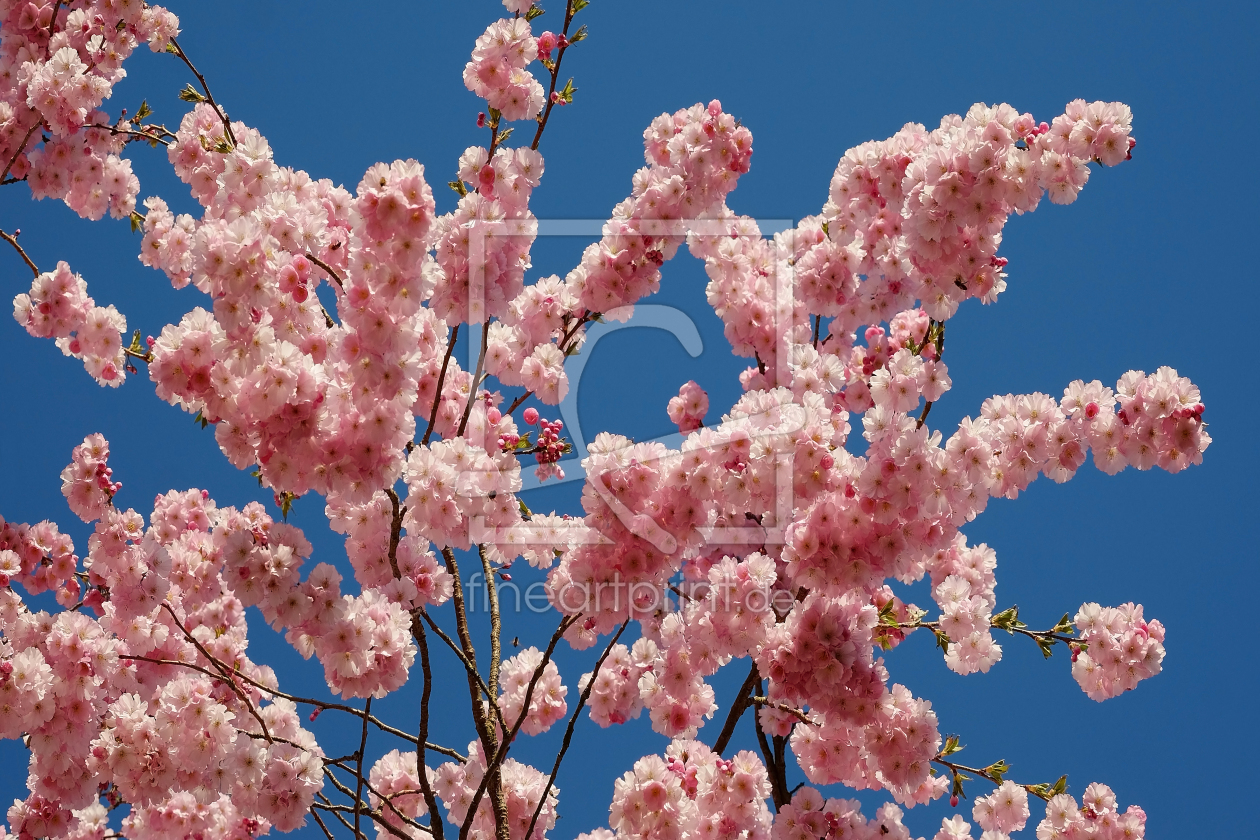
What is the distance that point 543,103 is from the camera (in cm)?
420

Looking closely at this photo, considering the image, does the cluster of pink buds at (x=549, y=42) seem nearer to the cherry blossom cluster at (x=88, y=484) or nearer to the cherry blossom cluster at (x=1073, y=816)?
the cherry blossom cluster at (x=88, y=484)

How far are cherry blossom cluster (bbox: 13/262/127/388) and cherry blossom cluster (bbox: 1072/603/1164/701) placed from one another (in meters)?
5.42

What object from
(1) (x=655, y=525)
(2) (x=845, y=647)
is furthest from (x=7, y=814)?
(2) (x=845, y=647)

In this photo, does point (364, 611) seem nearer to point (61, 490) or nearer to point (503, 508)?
point (503, 508)

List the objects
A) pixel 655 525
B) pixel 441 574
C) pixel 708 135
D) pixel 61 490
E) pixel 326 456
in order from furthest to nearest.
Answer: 1. pixel 61 490
2. pixel 708 135
3. pixel 441 574
4. pixel 655 525
5. pixel 326 456

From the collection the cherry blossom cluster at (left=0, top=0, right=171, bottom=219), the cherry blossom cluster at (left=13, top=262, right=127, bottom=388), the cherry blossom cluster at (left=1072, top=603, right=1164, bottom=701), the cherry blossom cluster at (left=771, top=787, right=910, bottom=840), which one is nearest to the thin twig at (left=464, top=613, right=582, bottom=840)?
the cherry blossom cluster at (left=771, top=787, right=910, bottom=840)

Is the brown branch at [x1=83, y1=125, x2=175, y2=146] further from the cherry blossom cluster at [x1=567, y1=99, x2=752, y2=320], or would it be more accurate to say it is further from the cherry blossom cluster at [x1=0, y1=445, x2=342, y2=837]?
the cherry blossom cluster at [x1=567, y1=99, x2=752, y2=320]

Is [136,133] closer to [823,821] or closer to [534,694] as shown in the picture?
[534,694]

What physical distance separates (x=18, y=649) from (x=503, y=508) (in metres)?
2.35

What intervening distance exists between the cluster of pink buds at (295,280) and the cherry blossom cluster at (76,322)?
2.67 metres

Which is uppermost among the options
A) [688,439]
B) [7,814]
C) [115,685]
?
[688,439]

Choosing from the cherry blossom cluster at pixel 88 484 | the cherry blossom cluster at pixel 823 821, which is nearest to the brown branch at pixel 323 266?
the cherry blossom cluster at pixel 88 484

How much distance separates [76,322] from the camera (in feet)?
18.4

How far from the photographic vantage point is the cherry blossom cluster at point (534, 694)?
17.7 ft
